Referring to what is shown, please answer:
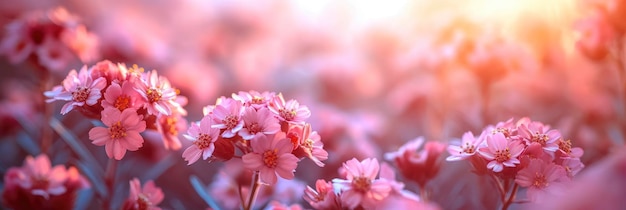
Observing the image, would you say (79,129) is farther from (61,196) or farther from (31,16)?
(61,196)

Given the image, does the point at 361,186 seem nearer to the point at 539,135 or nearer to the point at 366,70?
the point at 539,135

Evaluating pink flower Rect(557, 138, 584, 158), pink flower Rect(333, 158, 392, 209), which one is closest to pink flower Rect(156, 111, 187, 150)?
pink flower Rect(333, 158, 392, 209)

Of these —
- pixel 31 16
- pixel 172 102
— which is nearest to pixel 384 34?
pixel 31 16

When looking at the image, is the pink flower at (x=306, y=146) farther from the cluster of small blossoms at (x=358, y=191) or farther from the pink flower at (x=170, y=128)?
the pink flower at (x=170, y=128)

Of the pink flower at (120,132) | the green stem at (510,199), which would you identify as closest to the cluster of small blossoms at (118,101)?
the pink flower at (120,132)

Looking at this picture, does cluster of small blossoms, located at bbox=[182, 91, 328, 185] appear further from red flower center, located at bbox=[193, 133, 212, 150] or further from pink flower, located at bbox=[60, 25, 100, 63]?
pink flower, located at bbox=[60, 25, 100, 63]
